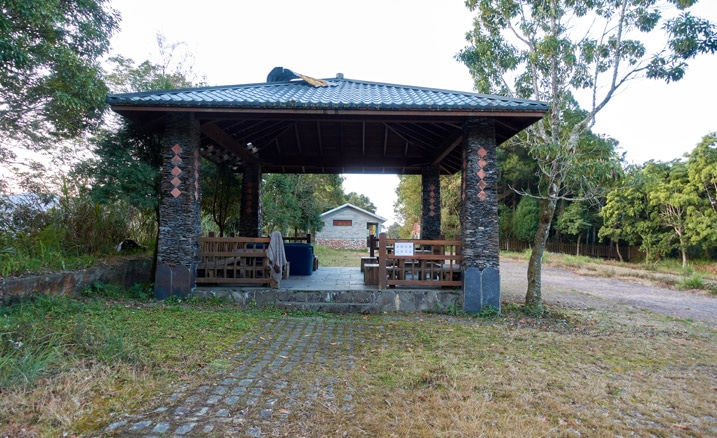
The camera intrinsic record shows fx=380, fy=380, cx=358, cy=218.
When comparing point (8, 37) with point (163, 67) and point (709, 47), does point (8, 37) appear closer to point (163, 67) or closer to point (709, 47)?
point (163, 67)

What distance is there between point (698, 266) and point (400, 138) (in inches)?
768

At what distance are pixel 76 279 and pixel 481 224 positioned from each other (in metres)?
6.49

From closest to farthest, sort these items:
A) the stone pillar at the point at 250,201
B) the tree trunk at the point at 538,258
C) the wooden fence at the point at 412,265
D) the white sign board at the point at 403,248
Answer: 1. the wooden fence at the point at 412,265
2. the white sign board at the point at 403,248
3. the tree trunk at the point at 538,258
4. the stone pillar at the point at 250,201

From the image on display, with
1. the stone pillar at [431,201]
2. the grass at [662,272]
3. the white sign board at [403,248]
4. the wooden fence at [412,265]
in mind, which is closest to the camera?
the wooden fence at [412,265]

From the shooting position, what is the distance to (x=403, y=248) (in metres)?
6.68

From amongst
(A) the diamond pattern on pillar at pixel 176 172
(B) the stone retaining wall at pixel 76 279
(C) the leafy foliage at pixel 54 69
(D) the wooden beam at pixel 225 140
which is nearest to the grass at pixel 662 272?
(D) the wooden beam at pixel 225 140

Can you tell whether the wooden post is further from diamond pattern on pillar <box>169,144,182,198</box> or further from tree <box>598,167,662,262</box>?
tree <box>598,167,662,262</box>

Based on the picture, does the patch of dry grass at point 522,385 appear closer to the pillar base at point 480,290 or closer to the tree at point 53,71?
the pillar base at point 480,290

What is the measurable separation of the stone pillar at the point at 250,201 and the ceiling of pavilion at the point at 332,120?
17.1 inches

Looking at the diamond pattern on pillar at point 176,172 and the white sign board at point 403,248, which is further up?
the diamond pattern on pillar at point 176,172

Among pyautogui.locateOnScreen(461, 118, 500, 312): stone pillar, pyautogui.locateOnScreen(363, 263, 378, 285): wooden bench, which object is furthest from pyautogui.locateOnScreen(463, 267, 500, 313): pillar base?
pyautogui.locateOnScreen(363, 263, 378, 285): wooden bench

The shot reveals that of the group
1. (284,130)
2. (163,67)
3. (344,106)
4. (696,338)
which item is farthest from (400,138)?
(163,67)

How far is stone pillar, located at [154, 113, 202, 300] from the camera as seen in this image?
640cm

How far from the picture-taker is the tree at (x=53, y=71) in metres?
5.56
